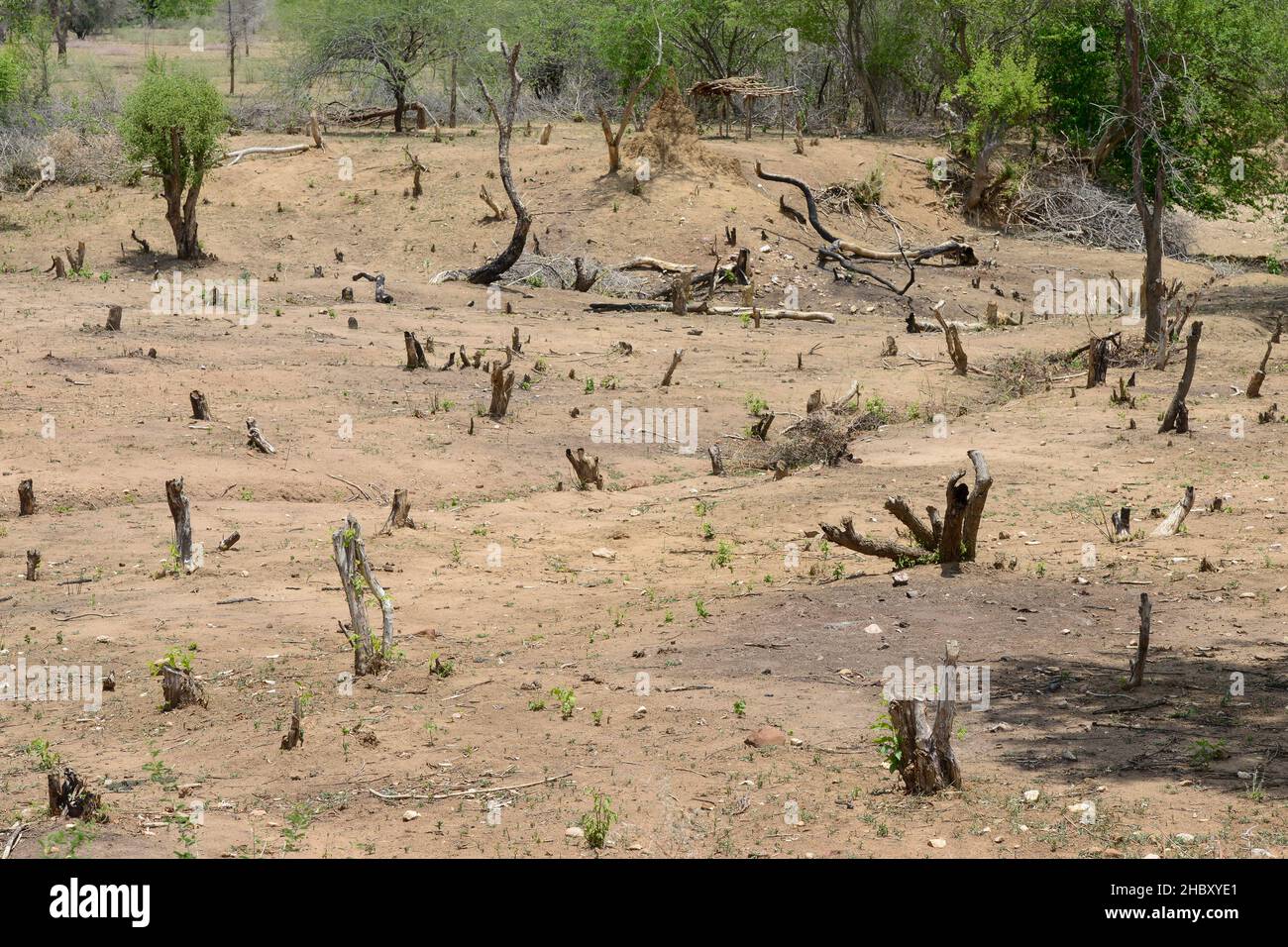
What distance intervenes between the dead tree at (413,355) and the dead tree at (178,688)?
33.2 feet

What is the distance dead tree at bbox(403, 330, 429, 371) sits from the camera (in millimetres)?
17969

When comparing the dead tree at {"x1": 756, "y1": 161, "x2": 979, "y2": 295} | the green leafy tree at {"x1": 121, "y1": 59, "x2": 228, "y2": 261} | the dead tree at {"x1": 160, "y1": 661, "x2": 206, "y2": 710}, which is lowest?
the dead tree at {"x1": 160, "y1": 661, "x2": 206, "y2": 710}

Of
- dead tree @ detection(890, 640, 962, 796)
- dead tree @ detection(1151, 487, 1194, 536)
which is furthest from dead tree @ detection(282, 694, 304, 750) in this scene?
dead tree @ detection(1151, 487, 1194, 536)

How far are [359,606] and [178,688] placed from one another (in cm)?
113

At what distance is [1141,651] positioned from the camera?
7.71 metres

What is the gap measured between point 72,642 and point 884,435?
9418 millimetres

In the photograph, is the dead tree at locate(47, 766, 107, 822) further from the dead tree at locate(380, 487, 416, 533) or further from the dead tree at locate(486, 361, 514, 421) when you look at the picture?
the dead tree at locate(486, 361, 514, 421)

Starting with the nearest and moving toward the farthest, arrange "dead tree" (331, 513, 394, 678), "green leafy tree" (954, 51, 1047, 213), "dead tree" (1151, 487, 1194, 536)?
1. "dead tree" (331, 513, 394, 678)
2. "dead tree" (1151, 487, 1194, 536)
3. "green leafy tree" (954, 51, 1047, 213)

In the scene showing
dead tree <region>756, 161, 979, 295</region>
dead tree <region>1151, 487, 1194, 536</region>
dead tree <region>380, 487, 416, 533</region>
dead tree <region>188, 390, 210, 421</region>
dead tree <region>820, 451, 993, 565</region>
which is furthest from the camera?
dead tree <region>756, 161, 979, 295</region>

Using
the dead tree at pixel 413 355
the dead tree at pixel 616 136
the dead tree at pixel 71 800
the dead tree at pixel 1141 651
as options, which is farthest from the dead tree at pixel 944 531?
the dead tree at pixel 616 136

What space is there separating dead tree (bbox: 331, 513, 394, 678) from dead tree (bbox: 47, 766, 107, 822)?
7.82 ft

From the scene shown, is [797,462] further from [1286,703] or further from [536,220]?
A: [536,220]
